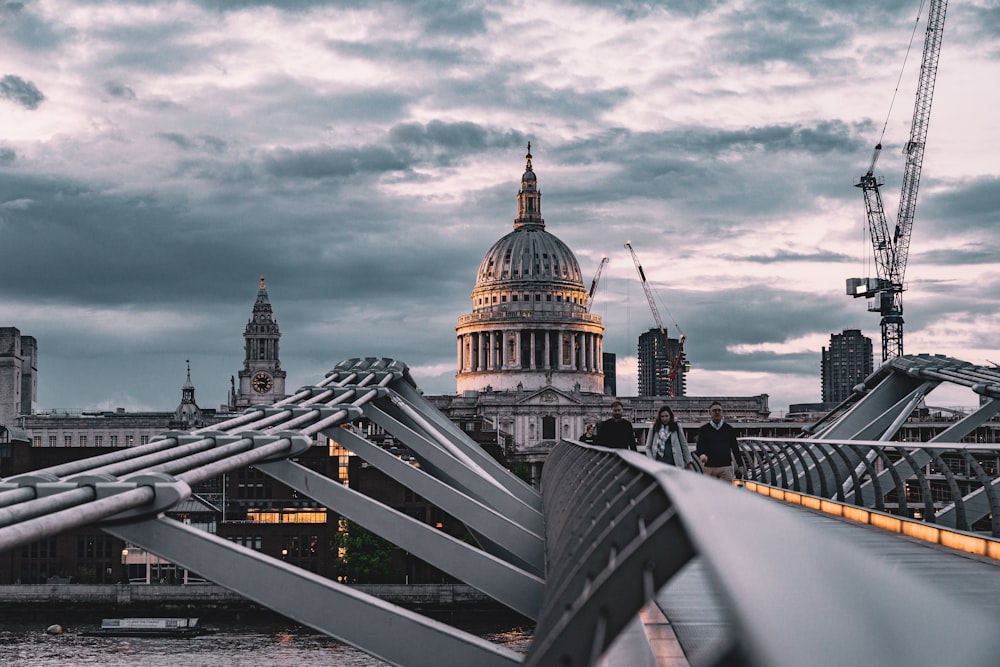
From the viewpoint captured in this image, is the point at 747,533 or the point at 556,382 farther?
the point at 556,382

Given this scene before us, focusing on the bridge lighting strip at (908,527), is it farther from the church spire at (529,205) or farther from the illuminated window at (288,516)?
the church spire at (529,205)

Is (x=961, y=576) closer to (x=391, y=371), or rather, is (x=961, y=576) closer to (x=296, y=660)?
(x=391, y=371)

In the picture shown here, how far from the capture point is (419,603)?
2817 inches

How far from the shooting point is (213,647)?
62.4 meters

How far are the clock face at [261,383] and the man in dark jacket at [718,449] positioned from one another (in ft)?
529

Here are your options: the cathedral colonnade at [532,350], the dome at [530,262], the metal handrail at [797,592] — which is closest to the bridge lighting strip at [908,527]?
the metal handrail at [797,592]

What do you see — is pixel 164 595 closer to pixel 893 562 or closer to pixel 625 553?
pixel 893 562

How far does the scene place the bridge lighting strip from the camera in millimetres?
10711

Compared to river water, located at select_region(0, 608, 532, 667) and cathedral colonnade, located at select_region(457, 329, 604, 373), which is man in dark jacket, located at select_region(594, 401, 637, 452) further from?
cathedral colonnade, located at select_region(457, 329, 604, 373)

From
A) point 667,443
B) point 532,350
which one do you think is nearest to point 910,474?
point 667,443

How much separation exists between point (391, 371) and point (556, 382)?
145 meters

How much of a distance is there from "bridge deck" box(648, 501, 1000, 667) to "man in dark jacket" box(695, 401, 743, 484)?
5371mm

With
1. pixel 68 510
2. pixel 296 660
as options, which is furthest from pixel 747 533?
pixel 296 660

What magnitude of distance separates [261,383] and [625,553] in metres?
175
